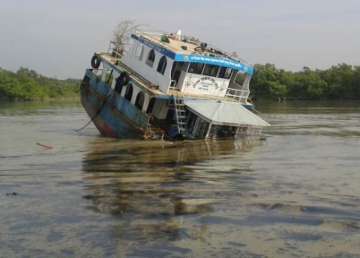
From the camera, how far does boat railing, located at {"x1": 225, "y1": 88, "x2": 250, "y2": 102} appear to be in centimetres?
2446

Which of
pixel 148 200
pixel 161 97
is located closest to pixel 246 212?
pixel 148 200

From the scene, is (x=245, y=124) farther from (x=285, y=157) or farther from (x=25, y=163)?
(x=25, y=163)

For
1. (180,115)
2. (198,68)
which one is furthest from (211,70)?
(180,115)

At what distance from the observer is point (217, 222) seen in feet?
26.2

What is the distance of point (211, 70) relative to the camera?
23156 mm

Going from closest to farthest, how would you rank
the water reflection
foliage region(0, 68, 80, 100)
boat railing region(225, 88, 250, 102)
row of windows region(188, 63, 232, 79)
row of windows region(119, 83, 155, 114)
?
1. the water reflection
2. row of windows region(119, 83, 155, 114)
3. row of windows region(188, 63, 232, 79)
4. boat railing region(225, 88, 250, 102)
5. foliage region(0, 68, 80, 100)

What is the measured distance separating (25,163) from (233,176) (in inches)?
264

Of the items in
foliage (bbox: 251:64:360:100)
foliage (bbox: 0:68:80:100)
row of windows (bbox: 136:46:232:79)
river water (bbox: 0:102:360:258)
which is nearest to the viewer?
river water (bbox: 0:102:360:258)

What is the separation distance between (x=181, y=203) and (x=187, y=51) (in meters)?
14.1

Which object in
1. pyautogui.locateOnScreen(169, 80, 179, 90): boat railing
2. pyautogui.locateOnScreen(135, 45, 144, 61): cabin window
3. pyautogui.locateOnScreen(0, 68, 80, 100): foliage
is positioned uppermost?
pyautogui.locateOnScreen(135, 45, 144, 61): cabin window

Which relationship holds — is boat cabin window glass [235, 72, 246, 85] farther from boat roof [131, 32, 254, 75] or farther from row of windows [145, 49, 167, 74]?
row of windows [145, 49, 167, 74]

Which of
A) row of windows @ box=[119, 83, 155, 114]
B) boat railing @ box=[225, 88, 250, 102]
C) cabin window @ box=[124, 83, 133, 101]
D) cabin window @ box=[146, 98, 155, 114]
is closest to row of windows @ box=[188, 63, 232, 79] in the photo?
boat railing @ box=[225, 88, 250, 102]

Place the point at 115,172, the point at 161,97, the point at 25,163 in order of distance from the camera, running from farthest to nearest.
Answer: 1. the point at 161,97
2. the point at 25,163
3. the point at 115,172

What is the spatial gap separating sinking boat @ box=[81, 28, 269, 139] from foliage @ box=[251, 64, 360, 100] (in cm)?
7330
